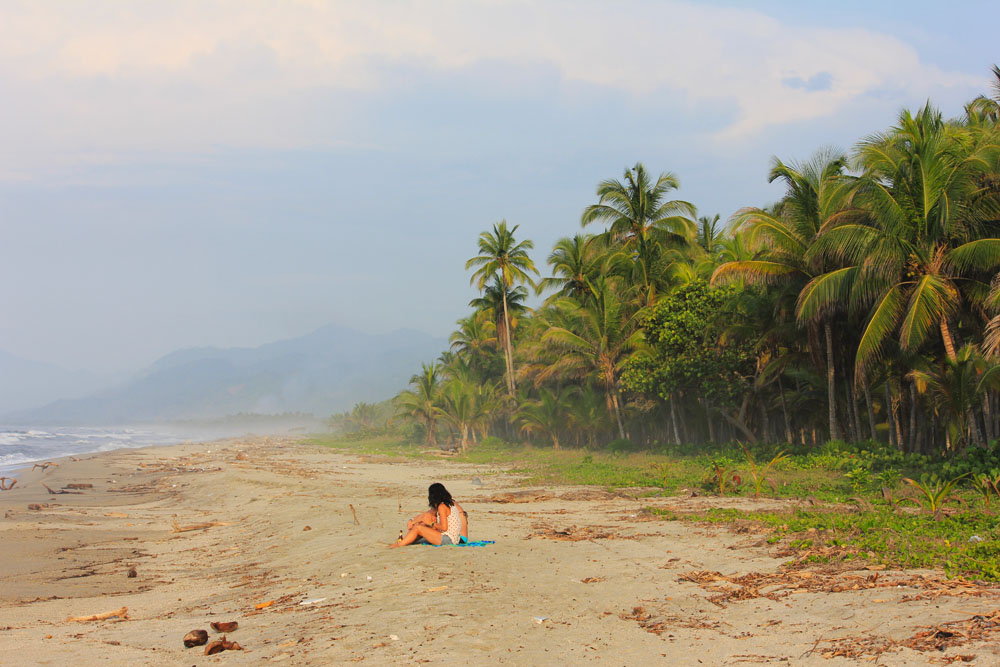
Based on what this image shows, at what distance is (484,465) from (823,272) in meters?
15.4

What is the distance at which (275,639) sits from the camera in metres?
5.57

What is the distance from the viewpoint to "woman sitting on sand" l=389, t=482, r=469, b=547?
8.88 m

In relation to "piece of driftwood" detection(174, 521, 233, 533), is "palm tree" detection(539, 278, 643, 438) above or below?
above

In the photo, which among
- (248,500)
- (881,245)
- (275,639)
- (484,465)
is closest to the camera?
(275,639)

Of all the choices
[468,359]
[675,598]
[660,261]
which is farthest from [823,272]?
[468,359]

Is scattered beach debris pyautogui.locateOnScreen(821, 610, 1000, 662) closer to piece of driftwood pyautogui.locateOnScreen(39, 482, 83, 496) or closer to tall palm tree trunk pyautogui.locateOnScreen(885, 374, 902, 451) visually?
tall palm tree trunk pyautogui.locateOnScreen(885, 374, 902, 451)

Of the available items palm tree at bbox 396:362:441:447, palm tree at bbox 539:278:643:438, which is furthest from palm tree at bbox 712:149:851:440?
palm tree at bbox 396:362:441:447

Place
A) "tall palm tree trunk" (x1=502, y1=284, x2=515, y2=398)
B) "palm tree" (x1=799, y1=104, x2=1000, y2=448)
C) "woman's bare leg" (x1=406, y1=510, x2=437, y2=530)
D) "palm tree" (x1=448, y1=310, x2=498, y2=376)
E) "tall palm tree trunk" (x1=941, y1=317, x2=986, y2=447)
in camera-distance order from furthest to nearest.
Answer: "palm tree" (x1=448, y1=310, x2=498, y2=376) < "tall palm tree trunk" (x1=502, y1=284, x2=515, y2=398) < "tall palm tree trunk" (x1=941, y1=317, x2=986, y2=447) < "palm tree" (x1=799, y1=104, x2=1000, y2=448) < "woman's bare leg" (x1=406, y1=510, x2=437, y2=530)

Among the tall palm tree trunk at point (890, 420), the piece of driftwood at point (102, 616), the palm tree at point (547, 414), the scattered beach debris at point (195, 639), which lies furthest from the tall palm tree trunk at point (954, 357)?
the palm tree at point (547, 414)

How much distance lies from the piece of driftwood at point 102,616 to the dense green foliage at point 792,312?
44.5 feet

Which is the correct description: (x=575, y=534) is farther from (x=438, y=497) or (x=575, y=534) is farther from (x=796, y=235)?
(x=796, y=235)

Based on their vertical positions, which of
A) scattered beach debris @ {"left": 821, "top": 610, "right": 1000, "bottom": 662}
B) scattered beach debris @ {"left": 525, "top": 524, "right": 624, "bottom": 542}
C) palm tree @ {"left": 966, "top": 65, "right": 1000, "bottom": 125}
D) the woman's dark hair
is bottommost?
scattered beach debris @ {"left": 525, "top": 524, "right": 624, "bottom": 542}

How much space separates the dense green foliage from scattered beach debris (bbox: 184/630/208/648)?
1271cm

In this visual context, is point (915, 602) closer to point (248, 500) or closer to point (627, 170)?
point (248, 500)
